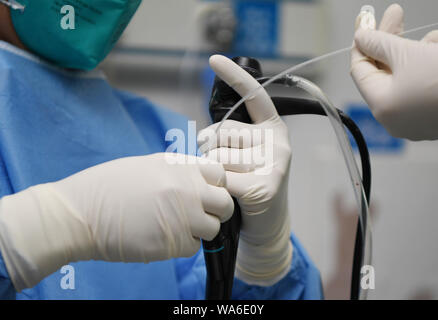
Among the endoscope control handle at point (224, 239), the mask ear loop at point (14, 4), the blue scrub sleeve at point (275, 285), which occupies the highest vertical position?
the mask ear loop at point (14, 4)

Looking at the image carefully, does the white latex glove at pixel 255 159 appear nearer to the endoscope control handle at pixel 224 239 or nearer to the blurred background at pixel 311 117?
the endoscope control handle at pixel 224 239

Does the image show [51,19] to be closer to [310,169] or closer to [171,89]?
[171,89]

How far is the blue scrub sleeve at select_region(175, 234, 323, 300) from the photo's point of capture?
0.89m

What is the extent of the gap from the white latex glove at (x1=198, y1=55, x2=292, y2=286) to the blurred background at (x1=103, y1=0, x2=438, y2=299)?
31.6 inches

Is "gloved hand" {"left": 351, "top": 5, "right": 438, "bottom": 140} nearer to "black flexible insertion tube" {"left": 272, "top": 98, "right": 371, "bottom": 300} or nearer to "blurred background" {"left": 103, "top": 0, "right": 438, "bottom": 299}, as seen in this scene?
"black flexible insertion tube" {"left": 272, "top": 98, "right": 371, "bottom": 300}

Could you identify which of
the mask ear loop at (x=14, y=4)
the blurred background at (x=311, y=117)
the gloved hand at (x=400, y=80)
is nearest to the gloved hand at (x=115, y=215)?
the gloved hand at (x=400, y=80)

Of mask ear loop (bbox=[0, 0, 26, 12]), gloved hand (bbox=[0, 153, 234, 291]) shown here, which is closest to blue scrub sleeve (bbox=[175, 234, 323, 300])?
gloved hand (bbox=[0, 153, 234, 291])

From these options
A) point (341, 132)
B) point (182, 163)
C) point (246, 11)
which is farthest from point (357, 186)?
point (246, 11)

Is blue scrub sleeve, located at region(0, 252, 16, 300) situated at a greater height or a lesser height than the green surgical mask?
lesser

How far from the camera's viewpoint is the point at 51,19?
0.78 m

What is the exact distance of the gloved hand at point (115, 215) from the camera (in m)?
0.54

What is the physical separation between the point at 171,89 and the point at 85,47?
2.65ft

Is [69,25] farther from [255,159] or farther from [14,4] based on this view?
[255,159]

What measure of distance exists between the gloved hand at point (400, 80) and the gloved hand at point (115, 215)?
296 millimetres
